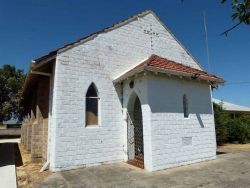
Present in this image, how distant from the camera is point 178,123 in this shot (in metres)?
9.98

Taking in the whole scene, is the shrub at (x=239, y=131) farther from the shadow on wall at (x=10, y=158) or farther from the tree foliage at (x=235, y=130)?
the shadow on wall at (x=10, y=158)

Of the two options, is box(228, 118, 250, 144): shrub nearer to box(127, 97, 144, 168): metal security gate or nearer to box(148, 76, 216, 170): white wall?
box(148, 76, 216, 170): white wall

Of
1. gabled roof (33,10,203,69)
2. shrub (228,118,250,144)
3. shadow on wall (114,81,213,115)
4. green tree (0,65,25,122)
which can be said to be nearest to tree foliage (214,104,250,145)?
shrub (228,118,250,144)

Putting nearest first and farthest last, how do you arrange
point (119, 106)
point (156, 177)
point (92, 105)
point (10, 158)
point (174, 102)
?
1. point (156, 177)
2. point (174, 102)
3. point (92, 105)
4. point (119, 106)
5. point (10, 158)

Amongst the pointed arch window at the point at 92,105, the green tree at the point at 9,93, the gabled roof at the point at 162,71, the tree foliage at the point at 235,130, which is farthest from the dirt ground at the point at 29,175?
the green tree at the point at 9,93

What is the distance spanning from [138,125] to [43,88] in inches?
216

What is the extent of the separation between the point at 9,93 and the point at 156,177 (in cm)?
3703

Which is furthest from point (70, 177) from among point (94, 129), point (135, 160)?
point (135, 160)

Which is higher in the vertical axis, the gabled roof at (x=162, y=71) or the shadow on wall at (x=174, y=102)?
the gabled roof at (x=162, y=71)

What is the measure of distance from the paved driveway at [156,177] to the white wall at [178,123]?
64 centimetres

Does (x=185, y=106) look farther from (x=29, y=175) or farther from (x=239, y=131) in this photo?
(x=239, y=131)

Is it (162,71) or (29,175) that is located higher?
(162,71)

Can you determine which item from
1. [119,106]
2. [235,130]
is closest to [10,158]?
[119,106]

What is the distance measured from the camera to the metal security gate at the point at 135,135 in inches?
424
